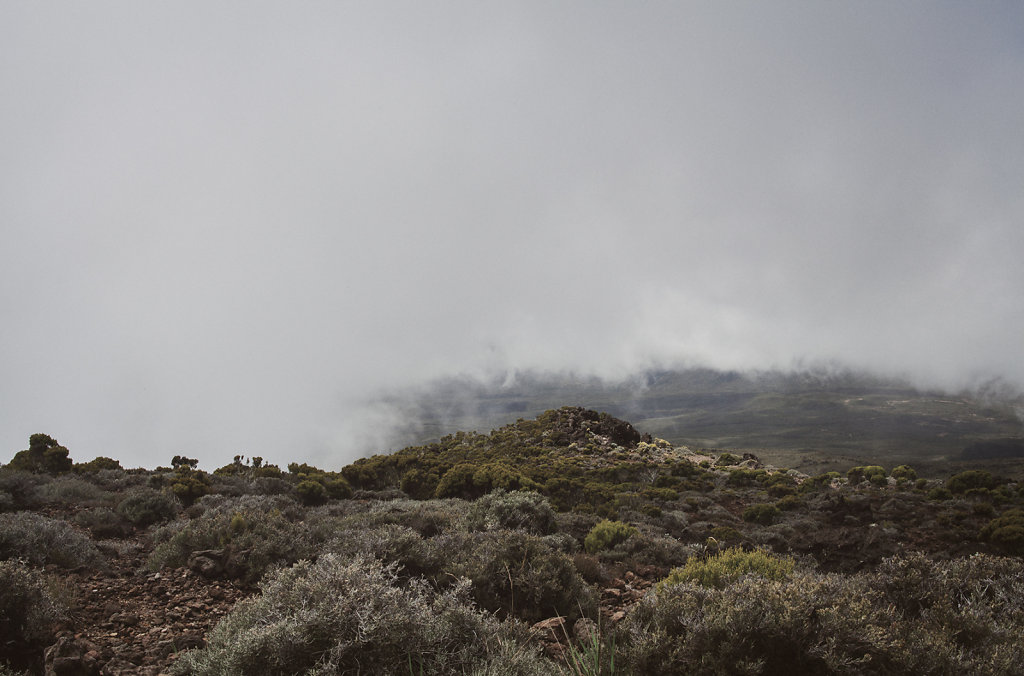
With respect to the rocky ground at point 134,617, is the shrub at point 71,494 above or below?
above

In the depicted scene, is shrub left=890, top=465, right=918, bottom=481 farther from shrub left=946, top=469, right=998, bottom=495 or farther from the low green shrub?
the low green shrub

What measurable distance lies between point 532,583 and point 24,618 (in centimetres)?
525

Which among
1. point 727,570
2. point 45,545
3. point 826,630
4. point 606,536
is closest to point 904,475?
point 606,536

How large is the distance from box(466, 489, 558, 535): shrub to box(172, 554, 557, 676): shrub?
487 cm

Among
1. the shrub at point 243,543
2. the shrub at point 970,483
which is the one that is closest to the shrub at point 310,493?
the shrub at point 243,543

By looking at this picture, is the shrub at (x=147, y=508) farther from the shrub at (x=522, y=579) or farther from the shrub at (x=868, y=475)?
the shrub at (x=868, y=475)

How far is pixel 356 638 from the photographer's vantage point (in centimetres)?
361

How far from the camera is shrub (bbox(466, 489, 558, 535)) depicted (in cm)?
923

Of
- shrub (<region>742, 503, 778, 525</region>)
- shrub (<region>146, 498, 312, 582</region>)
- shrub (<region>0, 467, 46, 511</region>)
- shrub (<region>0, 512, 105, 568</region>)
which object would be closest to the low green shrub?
shrub (<region>146, 498, 312, 582</region>)

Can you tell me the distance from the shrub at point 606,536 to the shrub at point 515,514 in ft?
3.35

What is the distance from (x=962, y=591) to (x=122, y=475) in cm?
2162

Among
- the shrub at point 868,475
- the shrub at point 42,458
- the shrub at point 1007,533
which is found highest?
the shrub at point 42,458

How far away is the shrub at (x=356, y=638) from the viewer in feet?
11.5

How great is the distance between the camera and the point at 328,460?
155m
